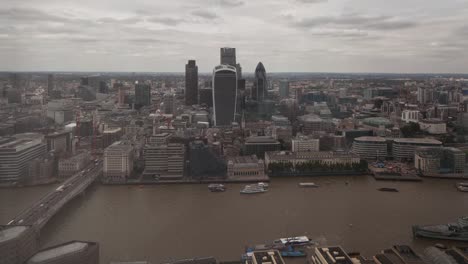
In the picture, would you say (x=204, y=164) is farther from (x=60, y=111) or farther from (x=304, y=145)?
(x=60, y=111)

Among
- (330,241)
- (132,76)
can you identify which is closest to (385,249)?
(330,241)

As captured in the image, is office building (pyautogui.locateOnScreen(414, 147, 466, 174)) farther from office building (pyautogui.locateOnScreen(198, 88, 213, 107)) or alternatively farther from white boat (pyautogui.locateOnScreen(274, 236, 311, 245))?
office building (pyautogui.locateOnScreen(198, 88, 213, 107))

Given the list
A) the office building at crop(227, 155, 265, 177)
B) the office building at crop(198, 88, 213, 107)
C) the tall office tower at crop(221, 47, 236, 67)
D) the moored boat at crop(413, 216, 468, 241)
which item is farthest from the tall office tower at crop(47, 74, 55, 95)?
the tall office tower at crop(221, 47, 236, 67)

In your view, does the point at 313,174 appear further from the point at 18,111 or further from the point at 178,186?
the point at 18,111

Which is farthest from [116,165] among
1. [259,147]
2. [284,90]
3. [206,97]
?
[284,90]

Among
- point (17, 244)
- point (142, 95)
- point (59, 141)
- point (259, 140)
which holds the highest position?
point (142, 95)
